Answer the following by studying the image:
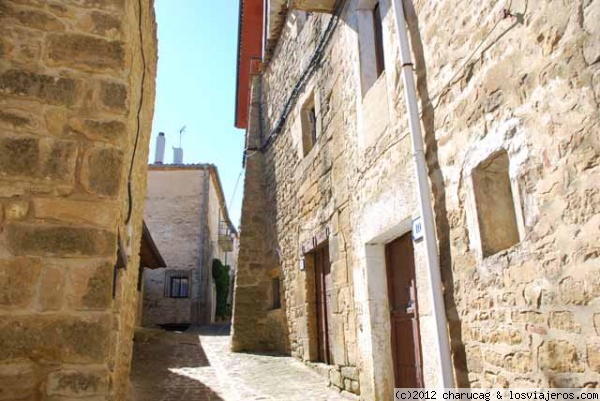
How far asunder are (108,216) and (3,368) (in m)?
0.84

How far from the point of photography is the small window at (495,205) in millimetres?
2879

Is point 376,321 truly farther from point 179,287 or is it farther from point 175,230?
point 175,230

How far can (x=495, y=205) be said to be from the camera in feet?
9.70

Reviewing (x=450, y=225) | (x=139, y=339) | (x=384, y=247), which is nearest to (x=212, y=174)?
(x=139, y=339)

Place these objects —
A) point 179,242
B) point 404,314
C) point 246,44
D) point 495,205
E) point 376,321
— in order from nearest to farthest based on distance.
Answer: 1. point 495,205
2. point 404,314
3. point 376,321
4. point 246,44
5. point 179,242

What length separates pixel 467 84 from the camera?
3.11 metres

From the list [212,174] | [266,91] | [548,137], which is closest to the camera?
[548,137]

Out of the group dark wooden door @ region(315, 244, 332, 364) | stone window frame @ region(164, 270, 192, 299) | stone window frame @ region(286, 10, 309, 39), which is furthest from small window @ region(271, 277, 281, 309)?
stone window frame @ region(164, 270, 192, 299)

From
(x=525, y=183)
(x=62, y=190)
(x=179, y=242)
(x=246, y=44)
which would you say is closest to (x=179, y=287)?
(x=179, y=242)

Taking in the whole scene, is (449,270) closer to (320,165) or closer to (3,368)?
(3,368)

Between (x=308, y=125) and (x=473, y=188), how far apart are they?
4.77m

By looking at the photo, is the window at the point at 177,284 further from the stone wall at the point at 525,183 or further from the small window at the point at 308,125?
the stone wall at the point at 525,183

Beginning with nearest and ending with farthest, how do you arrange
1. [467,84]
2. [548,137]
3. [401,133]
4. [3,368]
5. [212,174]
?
1. [3,368]
2. [548,137]
3. [467,84]
4. [401,133]
5. [212,174]

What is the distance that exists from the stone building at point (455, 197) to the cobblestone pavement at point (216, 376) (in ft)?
1.35
